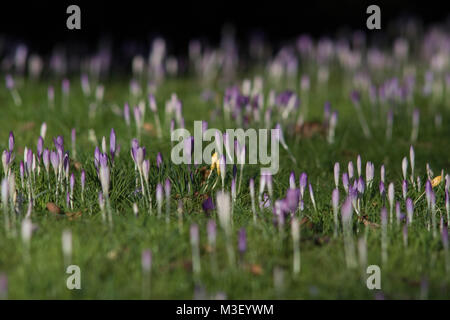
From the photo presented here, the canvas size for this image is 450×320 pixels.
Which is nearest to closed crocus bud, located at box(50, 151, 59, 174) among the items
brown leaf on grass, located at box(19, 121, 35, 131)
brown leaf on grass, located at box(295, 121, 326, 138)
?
brown leaf on grass, located at box(19, 121, 35, 131)

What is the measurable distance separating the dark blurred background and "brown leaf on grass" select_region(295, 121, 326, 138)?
5.12 m

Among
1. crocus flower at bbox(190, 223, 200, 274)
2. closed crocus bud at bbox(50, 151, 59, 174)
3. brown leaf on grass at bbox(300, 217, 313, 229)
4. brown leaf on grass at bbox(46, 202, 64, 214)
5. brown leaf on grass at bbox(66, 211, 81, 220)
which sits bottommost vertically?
crocus flower at bbox(190, 223, 200, 274)

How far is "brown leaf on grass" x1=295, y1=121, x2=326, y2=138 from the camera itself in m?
6.63

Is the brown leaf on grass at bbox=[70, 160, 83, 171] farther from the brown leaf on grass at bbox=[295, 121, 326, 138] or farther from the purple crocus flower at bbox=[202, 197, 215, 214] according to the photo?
the brown leaf on grass at bbox=[295, 121, 326, 138]

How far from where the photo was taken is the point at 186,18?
13.6m

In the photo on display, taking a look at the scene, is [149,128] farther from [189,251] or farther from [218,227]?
[189,251]

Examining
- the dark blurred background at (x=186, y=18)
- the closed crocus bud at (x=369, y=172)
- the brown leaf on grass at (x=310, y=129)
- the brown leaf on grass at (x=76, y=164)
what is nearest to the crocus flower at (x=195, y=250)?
the closed crocus bud at (x=369, y=172)

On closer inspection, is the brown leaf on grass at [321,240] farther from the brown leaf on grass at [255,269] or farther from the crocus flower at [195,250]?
the crocus flower at [195,250]

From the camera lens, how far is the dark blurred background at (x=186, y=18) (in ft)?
41.1

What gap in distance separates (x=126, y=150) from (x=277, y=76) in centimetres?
355

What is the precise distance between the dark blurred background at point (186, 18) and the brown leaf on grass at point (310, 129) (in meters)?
5.12

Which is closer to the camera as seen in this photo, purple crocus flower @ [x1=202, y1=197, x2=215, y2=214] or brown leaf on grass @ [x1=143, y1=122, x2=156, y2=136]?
purple crocus flower @ [x1=202, y1=197, x2=215, y2=214]

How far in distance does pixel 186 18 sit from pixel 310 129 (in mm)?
7502
